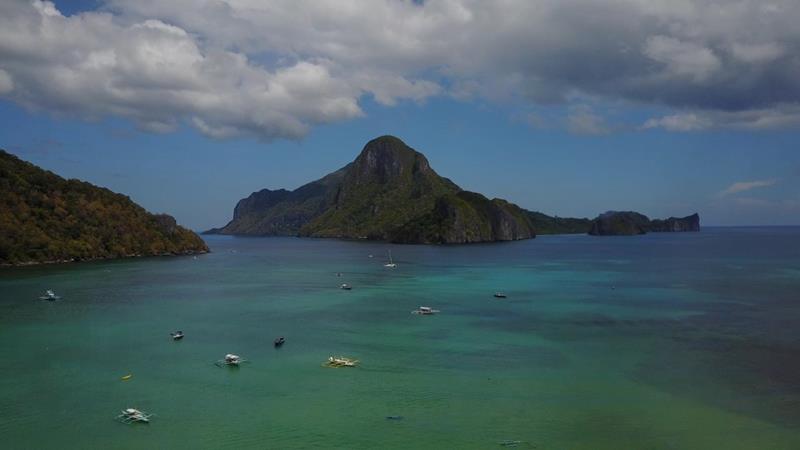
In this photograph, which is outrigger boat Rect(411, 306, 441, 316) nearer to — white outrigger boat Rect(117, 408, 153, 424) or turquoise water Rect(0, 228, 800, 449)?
turquoise water Rect(0, 228, 800, 449)

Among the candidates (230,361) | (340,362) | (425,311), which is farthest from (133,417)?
(425,311)

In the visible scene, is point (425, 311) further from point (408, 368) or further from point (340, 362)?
point (340, 362)

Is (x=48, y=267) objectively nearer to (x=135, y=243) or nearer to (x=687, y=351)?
(x=135, y=243)

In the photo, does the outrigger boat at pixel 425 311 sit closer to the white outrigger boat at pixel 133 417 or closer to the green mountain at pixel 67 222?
the white outrigger boat at pixel 133 417

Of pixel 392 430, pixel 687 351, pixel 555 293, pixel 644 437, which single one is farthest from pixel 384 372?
pixel 555 293

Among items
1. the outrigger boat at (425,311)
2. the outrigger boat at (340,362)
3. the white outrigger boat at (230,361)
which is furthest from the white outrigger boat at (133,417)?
the outrigger boat at (425,311)

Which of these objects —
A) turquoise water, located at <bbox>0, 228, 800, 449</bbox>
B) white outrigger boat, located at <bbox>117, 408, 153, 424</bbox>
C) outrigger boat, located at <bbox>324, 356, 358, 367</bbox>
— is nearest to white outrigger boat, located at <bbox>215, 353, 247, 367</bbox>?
turquoise water, located at <bbox>0, 228, 800, 449</bbox>

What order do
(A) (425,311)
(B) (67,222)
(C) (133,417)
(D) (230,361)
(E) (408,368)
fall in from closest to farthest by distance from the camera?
1. (C) (133,417)
2. (E) (408,368)
3. (D) (230,361)
4. (A) (425,311)
5. (B) (67,222)
